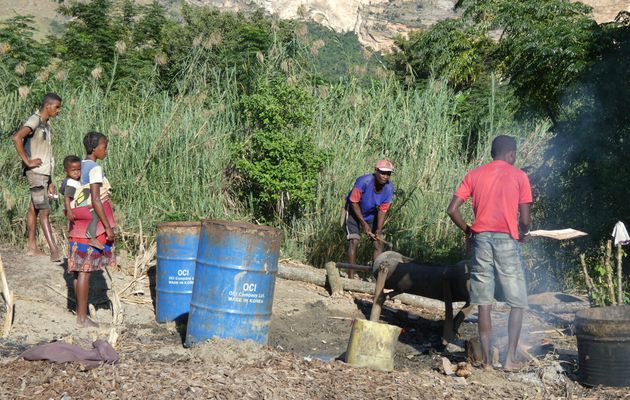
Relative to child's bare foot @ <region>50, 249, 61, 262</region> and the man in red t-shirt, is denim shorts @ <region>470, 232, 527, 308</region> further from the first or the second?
child's bare foot @ <region>50, 249, 61, 262</region>

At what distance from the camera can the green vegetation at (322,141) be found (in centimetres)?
1055

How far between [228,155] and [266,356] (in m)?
5.95

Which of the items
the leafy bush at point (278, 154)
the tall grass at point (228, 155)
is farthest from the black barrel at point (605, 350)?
the leafy bush at point (278, 154)

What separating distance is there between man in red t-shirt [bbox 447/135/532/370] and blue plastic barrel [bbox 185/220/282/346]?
5.28ft

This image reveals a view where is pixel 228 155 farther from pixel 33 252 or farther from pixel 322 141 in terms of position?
pixel 33 252

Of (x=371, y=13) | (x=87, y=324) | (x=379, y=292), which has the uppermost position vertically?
(x=371, y=13)

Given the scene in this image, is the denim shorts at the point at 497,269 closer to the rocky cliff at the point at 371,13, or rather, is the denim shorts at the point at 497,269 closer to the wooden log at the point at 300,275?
the wooden log at the point at 300,275

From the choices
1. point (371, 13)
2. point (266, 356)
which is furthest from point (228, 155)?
point (371, 13)

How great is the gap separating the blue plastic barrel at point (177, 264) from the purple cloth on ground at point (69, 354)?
188 cm

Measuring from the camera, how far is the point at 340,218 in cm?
1102

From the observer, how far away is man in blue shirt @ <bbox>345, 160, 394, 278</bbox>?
980 cm

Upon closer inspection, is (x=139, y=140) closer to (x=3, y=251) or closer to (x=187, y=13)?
(x=3, y=251)

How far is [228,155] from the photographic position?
11758 mm

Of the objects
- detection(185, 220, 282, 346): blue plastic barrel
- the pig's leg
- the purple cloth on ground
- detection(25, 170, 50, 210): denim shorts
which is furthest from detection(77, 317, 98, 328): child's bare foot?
the pig's leg
